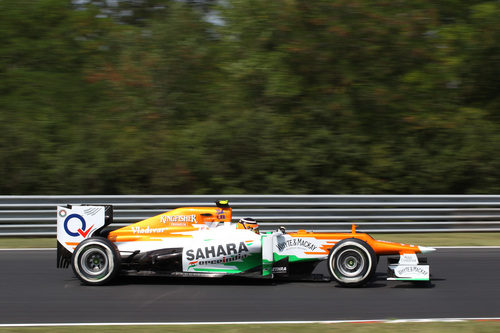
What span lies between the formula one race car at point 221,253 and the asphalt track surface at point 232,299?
0.68 ft

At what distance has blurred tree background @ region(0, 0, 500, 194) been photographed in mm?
14570

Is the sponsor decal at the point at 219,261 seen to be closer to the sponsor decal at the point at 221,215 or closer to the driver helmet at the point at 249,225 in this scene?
the driver helmet at the point at 249,225

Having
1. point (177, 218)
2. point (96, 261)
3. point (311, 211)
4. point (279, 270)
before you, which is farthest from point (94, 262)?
point (311, 211)

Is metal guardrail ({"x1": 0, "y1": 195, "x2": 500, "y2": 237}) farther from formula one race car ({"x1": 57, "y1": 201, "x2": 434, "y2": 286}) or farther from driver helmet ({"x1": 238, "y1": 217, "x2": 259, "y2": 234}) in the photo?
formula one race car ({"x1": 57, "y1": 201, "x2": 434, "y2": 286})

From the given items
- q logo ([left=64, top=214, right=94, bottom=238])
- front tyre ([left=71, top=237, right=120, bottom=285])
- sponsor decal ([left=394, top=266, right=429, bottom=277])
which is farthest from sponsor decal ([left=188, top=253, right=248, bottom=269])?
sponsor decal ([left=394, top=266, right=429, bottom=277])

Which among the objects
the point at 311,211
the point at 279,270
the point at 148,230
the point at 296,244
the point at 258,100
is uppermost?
the point at 258,100

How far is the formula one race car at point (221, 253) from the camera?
7723 mm

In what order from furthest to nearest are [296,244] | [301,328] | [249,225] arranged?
[249,225] < [296,244] < [301,328]

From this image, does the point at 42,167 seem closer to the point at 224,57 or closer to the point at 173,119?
the point at 173,119

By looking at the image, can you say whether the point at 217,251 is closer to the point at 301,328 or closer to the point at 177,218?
the point at 177,218

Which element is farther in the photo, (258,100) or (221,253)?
(258,100)

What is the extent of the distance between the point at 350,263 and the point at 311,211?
15.8ft

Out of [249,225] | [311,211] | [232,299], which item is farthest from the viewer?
[311,211]

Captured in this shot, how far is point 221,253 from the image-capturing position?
779 centimetres
